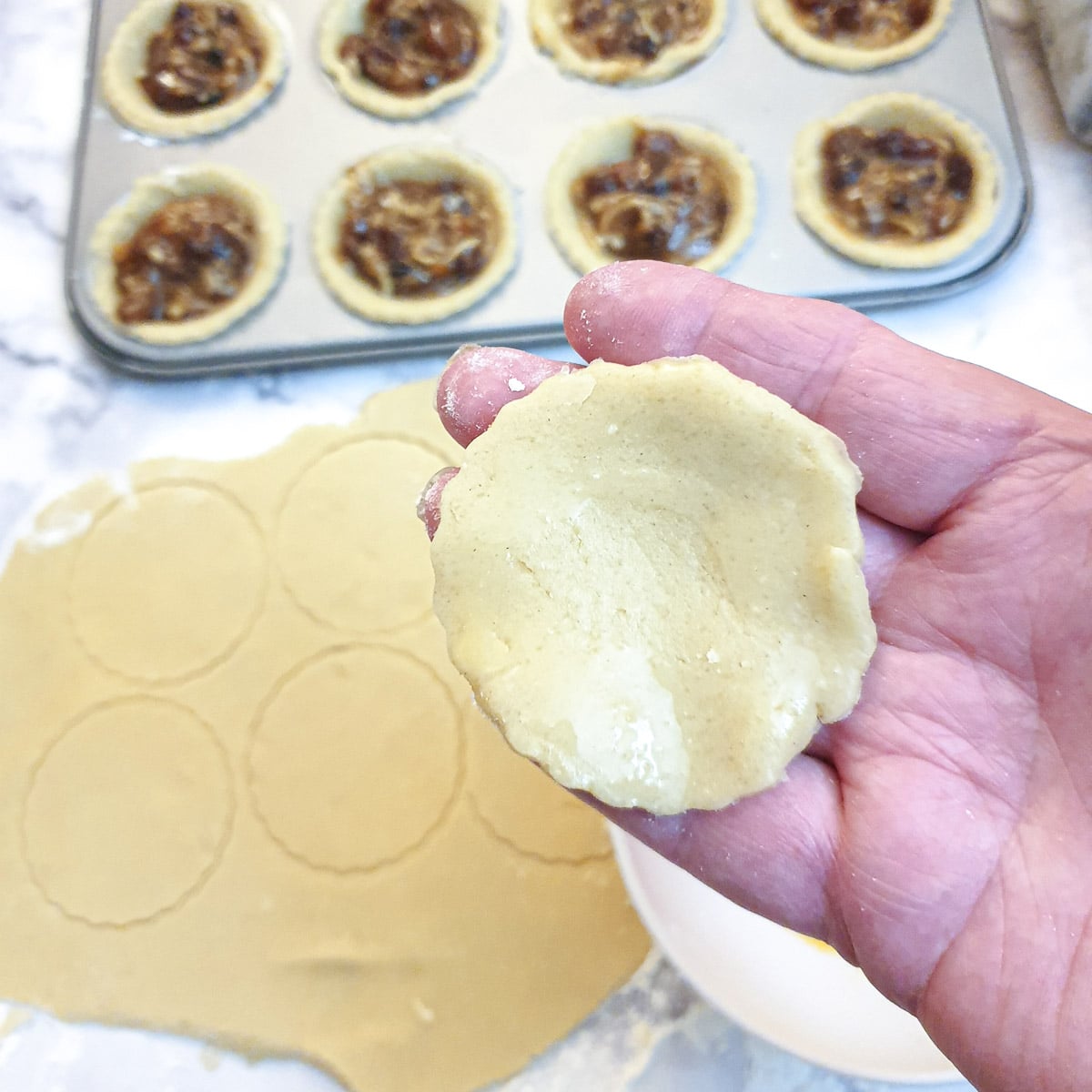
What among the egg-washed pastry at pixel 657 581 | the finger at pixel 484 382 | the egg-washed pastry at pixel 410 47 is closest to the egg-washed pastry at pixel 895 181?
the egg-washed pastry at pixel 410 47

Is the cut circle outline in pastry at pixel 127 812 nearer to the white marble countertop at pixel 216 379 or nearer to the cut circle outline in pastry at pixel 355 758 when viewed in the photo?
the cut circle outline in pastry at pixel 355 758

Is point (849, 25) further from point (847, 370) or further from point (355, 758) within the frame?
point (355, 758)

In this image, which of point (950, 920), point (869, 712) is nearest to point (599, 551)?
point (869, 712)

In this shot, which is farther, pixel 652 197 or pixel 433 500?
pixel 652 197

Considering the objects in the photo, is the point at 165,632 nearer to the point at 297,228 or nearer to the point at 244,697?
the point at 244,697

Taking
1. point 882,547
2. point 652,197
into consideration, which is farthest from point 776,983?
point 652,197

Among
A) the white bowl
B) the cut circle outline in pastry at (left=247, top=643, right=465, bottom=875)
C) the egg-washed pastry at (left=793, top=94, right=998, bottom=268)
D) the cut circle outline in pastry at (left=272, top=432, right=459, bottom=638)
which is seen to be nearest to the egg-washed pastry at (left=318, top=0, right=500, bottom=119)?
the egg-washed pastry at (left=793, top=94, right=998, bottom=268)
